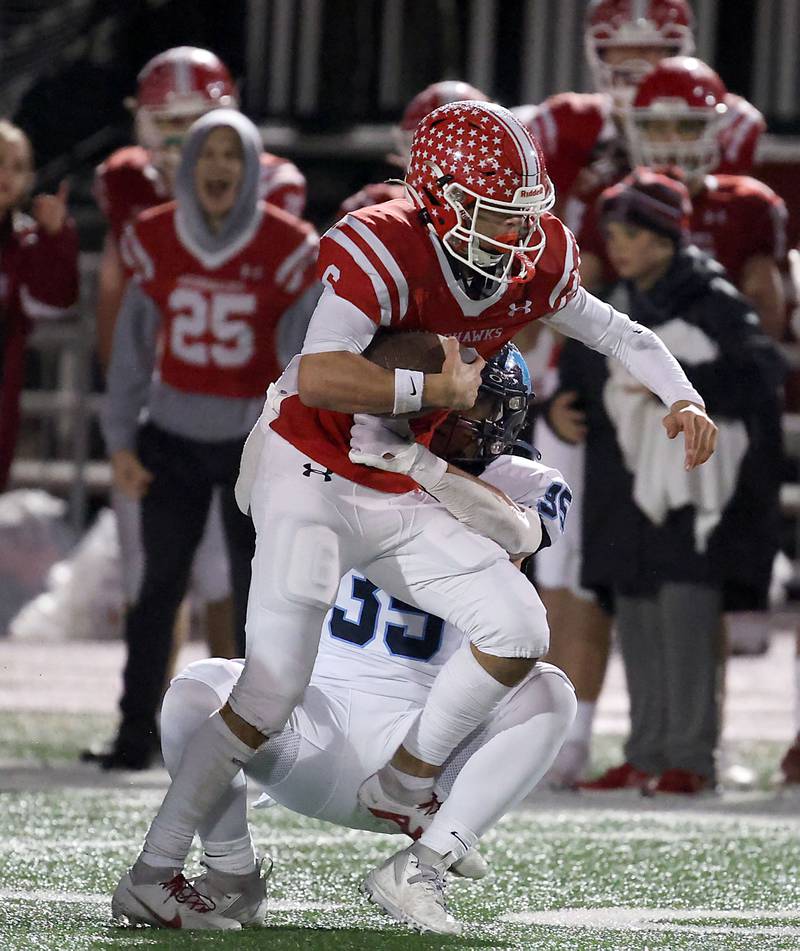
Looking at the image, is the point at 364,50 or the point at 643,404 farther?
the point at 364,50

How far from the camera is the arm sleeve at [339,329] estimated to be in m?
3.43

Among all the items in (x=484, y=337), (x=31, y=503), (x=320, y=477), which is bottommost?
(x=31, y=503)

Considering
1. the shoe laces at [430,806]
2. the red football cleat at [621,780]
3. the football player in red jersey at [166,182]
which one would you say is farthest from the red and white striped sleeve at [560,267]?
the football player in red jersey at [166,182]

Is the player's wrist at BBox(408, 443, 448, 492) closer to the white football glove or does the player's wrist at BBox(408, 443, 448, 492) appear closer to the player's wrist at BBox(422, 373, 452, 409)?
the white football glove

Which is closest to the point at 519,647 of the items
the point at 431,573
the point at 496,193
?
the point at 431,573

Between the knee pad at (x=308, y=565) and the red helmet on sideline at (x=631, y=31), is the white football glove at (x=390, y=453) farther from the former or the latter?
the red helmet on sideline at (x=631, y=31)

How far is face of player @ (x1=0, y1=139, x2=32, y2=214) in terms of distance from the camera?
6430mm

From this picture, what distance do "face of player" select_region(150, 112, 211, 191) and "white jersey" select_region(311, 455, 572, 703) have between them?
9.66 feet

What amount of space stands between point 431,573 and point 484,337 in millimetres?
423

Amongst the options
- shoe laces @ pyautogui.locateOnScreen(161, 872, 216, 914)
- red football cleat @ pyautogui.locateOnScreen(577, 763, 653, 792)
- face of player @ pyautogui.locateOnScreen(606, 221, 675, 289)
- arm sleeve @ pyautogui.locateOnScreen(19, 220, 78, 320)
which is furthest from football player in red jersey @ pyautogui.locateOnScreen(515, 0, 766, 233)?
shoe laces @ pyautogui.locateOnScreen(161, 872, 216, 914)

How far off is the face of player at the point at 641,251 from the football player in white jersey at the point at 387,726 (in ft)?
5.76

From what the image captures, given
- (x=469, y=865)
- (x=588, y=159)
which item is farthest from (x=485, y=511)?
(x=588, y=159)

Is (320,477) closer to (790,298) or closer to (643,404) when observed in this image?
(643,404)

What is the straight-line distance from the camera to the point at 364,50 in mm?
11516
